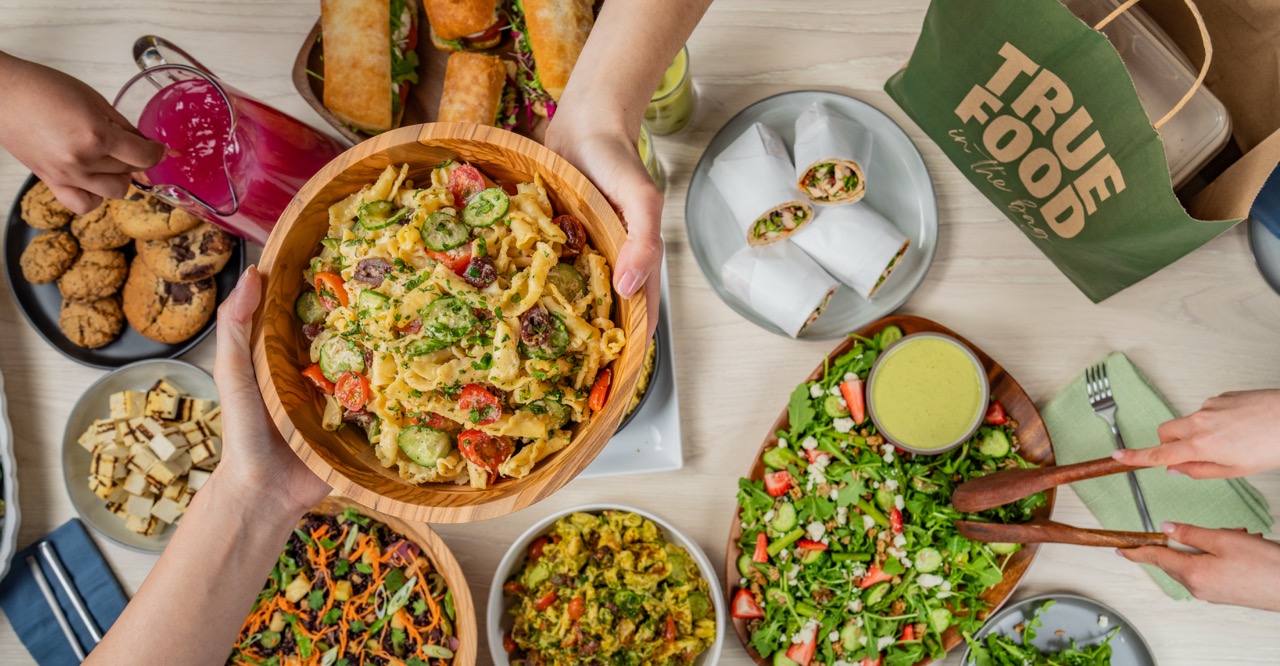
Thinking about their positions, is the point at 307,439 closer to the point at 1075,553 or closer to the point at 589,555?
the point at 589,555

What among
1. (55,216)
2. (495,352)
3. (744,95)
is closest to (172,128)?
(55,216)

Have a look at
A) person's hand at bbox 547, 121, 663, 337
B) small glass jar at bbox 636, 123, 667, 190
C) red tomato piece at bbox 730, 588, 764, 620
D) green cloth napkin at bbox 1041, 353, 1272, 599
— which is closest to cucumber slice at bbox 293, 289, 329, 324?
person's hand at bbox 547, 121, 663, 337

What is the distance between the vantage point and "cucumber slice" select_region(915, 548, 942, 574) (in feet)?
7.18

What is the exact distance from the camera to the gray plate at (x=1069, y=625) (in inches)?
86.5

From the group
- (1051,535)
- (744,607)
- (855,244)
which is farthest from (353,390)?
(1051,535)

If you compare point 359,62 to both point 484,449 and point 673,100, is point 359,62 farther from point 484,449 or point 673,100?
point 484,449

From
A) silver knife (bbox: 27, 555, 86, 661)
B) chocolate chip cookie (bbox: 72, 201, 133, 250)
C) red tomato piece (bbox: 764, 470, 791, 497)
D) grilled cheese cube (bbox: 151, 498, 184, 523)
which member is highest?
chocolate chip cookie (bbox: 72, 201, 133, 250)

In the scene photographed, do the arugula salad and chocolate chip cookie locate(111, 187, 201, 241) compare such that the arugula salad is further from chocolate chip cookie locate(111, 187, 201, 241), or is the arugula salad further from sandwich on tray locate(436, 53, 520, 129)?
chocolate chip cookie locate(111, 187, 201, 241)

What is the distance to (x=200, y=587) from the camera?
1785mm

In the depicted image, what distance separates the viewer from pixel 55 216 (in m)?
2.35

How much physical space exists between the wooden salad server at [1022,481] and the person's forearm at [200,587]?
1.74 m

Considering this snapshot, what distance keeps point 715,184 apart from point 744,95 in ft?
1.05

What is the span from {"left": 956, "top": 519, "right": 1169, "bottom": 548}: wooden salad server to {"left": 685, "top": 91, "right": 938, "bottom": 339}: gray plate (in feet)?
2.10

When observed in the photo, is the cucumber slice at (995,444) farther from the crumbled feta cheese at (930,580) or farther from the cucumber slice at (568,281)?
the cucumber slice at (568,281)
